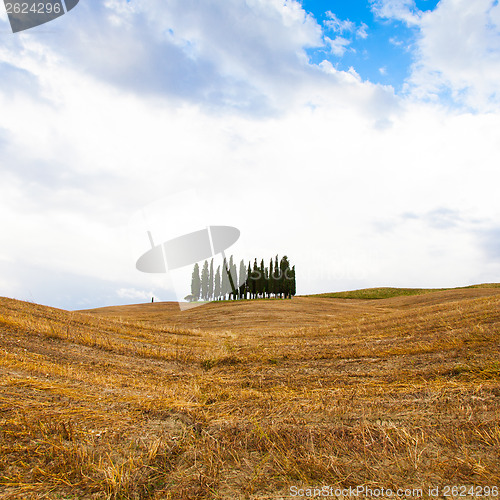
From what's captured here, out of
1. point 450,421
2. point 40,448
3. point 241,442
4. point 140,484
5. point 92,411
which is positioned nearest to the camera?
point 140,484

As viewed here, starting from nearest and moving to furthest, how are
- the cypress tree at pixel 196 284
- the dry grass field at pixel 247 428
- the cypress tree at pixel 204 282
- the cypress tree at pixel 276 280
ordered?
→ the dry grass field at pixel 247 428
the cypress tree at pixel 276 280
the cypress tree at pixel 196 284
the cypress tree at pixel 204 282

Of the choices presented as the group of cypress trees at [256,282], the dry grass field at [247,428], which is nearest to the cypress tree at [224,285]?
the group of cypress trees at [256,282]

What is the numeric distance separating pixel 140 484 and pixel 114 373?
589cm

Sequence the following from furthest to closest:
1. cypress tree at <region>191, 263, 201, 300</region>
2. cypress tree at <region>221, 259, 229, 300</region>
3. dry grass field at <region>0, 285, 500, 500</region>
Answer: cypress tree at <region>191, 263, 201, 300</region>
cypress tree at <region>221, 259, 229, 300</region>
dry grass field at <region>0, 285, 500, 500</region>

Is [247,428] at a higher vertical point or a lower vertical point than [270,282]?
lower

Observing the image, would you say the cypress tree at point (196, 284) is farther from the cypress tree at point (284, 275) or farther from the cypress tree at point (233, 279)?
the cypress tree at point (284, 275)

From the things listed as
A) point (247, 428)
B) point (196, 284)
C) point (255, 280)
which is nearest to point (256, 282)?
A: point (255, 280)

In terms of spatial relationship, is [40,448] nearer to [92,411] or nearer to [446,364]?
[92,411]

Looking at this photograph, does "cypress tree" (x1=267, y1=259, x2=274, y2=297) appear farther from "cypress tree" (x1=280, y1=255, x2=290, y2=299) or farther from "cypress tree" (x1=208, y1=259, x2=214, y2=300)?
"cypress tree" (x1=208, y1=259, x2=214, y2=300)

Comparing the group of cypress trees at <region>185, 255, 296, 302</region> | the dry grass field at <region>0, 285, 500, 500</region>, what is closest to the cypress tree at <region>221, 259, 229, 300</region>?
the group of cypress trees at <region>185, 255, 296, 302</region>

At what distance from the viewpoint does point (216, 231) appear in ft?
88.3

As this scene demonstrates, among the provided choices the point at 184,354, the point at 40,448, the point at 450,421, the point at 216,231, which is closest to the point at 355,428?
the point at 450,421

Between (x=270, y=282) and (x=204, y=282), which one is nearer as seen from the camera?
(x=270, y=282)

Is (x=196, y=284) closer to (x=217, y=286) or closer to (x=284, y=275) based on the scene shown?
(x=217, y=286)
